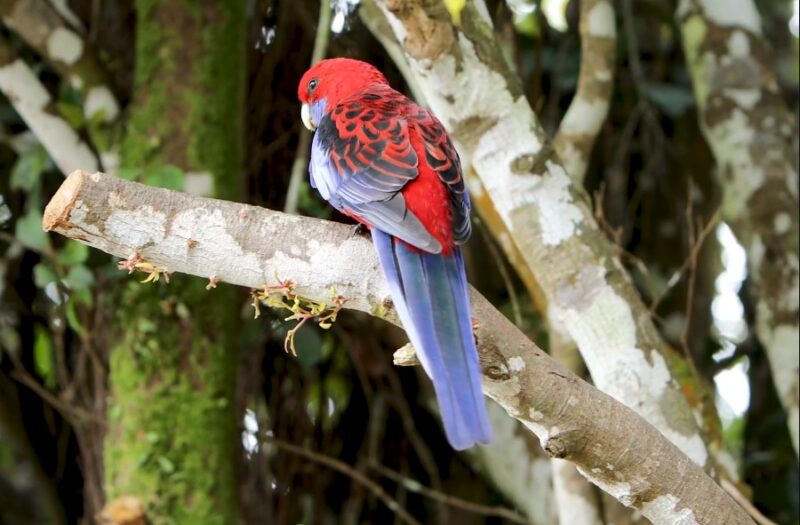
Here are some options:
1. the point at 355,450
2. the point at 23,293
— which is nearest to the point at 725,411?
the point at 355,450

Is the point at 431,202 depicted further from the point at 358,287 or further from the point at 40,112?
the point at 40,112

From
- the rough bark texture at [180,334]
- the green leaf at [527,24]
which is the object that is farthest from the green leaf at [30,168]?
the green leaf at [527,24]

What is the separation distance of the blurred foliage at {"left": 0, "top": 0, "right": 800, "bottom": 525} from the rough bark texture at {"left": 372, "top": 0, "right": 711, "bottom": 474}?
0.88 m

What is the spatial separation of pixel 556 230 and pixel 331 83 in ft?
1.77

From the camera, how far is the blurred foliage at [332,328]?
10.7 ft

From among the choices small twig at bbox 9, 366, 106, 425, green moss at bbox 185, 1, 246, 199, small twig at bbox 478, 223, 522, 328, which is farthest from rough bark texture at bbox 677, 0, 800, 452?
small twig at bbox 9, 366, 106, 425

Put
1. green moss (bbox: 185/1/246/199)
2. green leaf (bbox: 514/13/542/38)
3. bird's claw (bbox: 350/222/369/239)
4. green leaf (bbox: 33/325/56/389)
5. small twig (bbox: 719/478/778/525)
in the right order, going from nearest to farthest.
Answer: bird's claw (bbox: 350/222/369/239) → small twig (bbox: 719/478/778/525) → green moss (bbox: 185/1/246/199) → green leaf (bbox: 33/325/56/389) → green leaf (bbox: 514/13/542/38)

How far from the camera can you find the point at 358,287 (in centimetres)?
163

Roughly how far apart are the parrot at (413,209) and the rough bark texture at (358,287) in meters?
0.05

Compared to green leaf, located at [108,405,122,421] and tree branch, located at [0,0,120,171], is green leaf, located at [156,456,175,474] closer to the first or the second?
green leaf, located at [108,405,122,421]

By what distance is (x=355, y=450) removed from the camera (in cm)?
366

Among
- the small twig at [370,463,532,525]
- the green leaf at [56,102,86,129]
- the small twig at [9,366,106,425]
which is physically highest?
the green leaf at [56,102,86,129]

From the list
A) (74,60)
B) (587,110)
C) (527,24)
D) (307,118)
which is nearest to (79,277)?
(74,60)

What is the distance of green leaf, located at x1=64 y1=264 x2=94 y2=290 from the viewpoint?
273 centimetres
